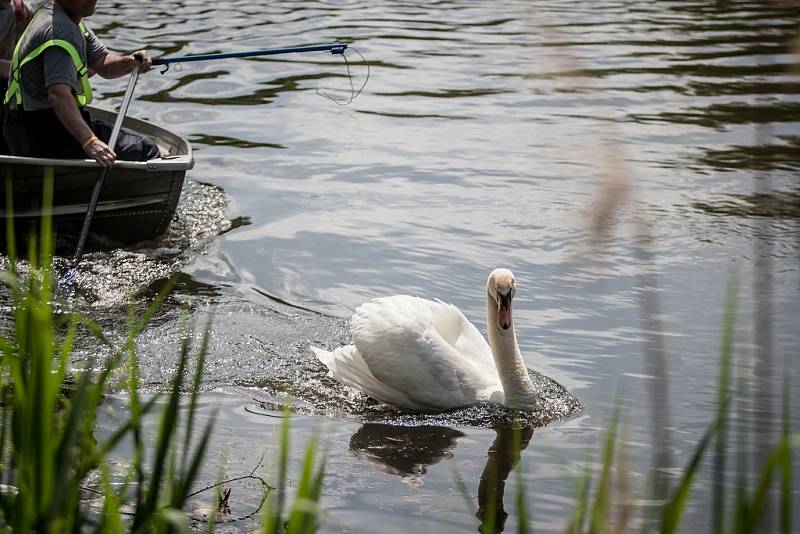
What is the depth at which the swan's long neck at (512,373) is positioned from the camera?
230 inches

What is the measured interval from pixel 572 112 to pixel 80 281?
22.3ft

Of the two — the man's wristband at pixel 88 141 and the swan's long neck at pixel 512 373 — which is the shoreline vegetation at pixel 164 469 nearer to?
the swan's long neck at pixel 512 373

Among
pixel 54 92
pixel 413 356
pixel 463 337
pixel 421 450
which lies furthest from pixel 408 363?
pixel 54 92

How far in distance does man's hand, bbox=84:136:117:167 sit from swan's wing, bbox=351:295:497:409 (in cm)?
251

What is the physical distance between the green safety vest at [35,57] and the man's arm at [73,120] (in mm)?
195

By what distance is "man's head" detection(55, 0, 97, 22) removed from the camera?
747cm

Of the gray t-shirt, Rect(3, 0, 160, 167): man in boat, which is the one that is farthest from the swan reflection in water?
the gray t-shirt

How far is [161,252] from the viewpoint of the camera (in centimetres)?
837

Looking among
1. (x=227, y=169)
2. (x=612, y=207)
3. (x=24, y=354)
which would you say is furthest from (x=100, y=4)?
(x=612, y=207)

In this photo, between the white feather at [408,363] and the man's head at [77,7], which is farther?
the man's head at [77,7]

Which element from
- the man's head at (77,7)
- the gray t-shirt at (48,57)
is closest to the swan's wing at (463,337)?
the gray t-shirt at (48,57)

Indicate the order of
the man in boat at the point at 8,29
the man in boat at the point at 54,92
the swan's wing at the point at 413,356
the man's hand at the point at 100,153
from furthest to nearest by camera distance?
the man in boat at the point at 8,29 → the man's hand at the point at 100,153 → the man in boat at the point at 54,92 → the swan's wing at the point at 413,356

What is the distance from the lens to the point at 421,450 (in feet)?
17.9

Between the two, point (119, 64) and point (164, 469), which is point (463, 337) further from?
point (164, 469)
